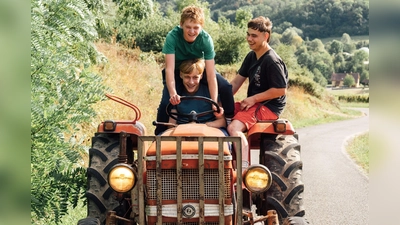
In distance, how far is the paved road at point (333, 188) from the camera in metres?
7.71

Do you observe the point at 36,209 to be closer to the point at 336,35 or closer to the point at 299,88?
the point at 299,88

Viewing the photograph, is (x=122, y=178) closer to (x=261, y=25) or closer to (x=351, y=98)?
(x=261, y=25)

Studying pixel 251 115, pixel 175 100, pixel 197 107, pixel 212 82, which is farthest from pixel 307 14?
pixel 175 100

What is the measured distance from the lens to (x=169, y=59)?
5.89m

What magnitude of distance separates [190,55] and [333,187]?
5302 millimetres

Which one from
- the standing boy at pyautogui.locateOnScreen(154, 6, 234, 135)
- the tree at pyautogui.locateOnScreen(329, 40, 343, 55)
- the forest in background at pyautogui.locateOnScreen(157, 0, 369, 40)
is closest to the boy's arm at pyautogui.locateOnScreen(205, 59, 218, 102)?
the standing boy at pyautogui.locateOnScreen(154, 6, 234, 135)

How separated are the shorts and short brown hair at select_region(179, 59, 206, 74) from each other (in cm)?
64

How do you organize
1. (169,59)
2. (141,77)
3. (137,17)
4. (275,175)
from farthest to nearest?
1. (141,77)
2. (137,17)
3. (169,59)
4. (275,175)

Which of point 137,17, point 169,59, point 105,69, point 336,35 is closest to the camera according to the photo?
point 169,59

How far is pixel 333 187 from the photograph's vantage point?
1020cm

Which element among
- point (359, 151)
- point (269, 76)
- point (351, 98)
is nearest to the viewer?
point (269, 76)

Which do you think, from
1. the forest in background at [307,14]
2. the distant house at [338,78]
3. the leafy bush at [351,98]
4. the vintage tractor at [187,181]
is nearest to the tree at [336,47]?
the forest in background at [307,14]
